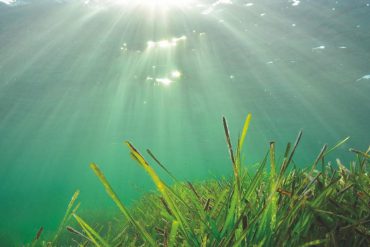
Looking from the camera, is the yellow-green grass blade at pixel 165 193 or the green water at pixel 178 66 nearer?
the yellow-green grass blade at pixel 165 193

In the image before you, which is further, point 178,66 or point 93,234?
point 178,66

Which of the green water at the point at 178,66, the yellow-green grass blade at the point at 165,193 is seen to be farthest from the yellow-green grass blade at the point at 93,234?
the green water at the point at 178,66

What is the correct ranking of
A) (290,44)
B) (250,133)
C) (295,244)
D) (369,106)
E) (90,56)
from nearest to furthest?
1. (295,244)
2. (290,44)
3. (90,56)
4. (369,106)
5. (250,133)

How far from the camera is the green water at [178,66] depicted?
612 inches

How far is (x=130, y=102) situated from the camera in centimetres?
3109

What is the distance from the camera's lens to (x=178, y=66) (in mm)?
22281

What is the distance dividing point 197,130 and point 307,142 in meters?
25.7

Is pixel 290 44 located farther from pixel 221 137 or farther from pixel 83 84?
pixel 221 137

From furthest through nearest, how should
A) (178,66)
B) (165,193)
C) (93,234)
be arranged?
(178,66) < (93,234) < (165,193)

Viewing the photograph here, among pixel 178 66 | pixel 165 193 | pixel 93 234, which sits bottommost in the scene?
pixel 178 66

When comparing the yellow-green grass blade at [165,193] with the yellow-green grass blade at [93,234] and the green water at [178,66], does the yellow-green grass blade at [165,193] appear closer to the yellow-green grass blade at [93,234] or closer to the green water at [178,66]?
the yellow-green grass blade at [93,234]

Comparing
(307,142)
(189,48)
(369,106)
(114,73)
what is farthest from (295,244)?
(307,142)

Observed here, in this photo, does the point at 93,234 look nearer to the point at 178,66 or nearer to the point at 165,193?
the point at 165,193

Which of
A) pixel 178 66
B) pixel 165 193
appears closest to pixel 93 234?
pixel 165 193
